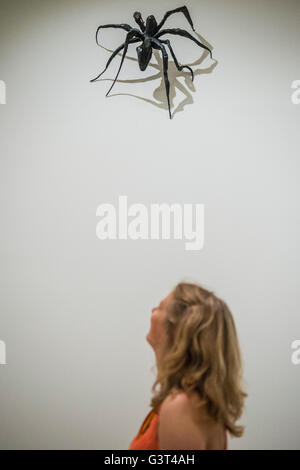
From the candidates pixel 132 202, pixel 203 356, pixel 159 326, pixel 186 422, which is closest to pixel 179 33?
pixel 132 202

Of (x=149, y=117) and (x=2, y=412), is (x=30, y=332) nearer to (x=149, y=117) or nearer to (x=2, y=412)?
(x=2, y=412)

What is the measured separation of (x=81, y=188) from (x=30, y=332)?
806 mm

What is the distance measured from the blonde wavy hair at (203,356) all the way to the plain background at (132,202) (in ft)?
2.39

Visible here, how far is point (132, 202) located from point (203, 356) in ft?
3.32

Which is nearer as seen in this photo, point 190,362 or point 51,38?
point 190,362

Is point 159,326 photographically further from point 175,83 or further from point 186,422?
point 175,83

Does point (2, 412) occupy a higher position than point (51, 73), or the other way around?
point (51, 73)

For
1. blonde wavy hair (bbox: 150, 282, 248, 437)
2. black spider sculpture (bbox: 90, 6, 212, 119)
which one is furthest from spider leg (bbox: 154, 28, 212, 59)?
blonde wavy hair (bbox: 150, 282, 248, 437)

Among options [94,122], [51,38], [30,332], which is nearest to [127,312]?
[30,332]

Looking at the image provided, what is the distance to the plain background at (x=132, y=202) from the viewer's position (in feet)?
6.63

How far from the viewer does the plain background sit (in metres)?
2.02

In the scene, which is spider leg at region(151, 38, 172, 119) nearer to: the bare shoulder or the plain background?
the plain background

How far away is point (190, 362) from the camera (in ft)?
4.13

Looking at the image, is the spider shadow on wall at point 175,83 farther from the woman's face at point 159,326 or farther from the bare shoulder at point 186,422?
the bare shoulder at point 186,422
